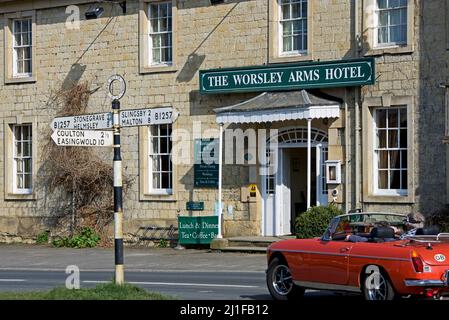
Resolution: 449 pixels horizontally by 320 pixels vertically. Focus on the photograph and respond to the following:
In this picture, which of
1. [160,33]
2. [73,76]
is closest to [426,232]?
[160,33]

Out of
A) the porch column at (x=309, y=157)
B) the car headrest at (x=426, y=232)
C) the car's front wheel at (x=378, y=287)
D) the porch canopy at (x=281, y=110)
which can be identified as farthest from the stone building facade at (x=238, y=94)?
the car's front wheel at (x=378, y=287)

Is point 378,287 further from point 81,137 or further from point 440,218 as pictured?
point 440,218

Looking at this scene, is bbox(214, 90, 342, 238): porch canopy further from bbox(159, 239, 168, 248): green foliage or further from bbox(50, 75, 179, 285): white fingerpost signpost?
bbox(50, 75, 179, 285): white fingerpost signpost

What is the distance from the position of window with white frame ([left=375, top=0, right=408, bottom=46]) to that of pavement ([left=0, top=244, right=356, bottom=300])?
19.9ft

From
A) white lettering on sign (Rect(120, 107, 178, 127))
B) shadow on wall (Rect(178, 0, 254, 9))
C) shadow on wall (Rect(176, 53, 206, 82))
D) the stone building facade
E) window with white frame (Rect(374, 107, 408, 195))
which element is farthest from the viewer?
shadow on wall (Rect(176, 53, 206, 82))

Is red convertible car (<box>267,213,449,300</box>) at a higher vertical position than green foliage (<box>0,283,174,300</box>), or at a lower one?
higher

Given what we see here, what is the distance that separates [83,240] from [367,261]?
17.8 metres

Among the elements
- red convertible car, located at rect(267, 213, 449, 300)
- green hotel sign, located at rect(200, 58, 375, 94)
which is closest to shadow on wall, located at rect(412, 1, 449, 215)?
green hotel sign, located at rect(200, 58, 375, 94)

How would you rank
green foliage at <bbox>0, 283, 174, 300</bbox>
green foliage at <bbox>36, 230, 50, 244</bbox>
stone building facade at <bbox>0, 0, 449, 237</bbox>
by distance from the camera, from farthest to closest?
1. green foliage at <bbox>36, 230, 50, 244</bbox>
2. stone building facade at <bbox>0, 0, 449, 237</bbox>
3. green foliage at <bbox>0, 283, 174, 300</bbox>

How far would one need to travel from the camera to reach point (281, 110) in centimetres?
2722

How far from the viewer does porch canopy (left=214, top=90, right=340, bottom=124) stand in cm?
2689

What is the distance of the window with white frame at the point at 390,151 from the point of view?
2645 centimetres
